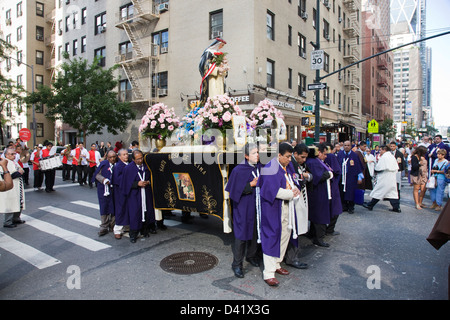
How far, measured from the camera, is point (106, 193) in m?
6.63

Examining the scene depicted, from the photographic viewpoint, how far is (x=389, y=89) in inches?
2451

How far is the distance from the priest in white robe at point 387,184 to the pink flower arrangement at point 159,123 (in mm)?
6060

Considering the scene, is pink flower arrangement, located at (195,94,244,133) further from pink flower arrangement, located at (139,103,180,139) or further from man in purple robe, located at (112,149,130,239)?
man in purple robe, located at (112,149,130,239)

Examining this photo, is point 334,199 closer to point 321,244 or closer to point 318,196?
point 318,196

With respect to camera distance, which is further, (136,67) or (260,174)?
(136,67)

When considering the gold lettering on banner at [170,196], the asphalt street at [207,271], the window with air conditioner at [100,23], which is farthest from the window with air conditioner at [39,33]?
the gold lettering on banner at [170,196]

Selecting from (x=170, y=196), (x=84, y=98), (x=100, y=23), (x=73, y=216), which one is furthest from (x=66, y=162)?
(x=100, y=23)

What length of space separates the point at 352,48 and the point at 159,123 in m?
33.6

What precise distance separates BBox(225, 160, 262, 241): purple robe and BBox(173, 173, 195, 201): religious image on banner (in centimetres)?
166

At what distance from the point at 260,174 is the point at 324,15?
29081mm

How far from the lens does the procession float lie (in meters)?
5.54

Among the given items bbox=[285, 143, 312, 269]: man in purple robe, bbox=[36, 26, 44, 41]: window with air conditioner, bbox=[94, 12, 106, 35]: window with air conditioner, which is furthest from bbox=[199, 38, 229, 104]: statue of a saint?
bbox=[36, 26, 44, 41]: window with air conditioner
